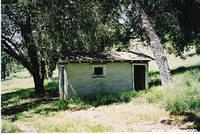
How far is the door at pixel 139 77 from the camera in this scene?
33375 millimetres

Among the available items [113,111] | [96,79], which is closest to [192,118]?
[113,111]

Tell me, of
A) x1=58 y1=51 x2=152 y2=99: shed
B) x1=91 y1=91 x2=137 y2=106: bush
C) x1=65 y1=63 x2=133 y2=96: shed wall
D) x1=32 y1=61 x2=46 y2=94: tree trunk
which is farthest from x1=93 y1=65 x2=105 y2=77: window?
x1=32 y1=61 x2=46 y2=94: tree trunk

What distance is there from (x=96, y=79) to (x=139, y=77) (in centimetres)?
446

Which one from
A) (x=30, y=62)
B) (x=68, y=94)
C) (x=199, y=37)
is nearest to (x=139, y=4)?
(x=68, y=94)

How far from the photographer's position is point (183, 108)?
1939 centimetres

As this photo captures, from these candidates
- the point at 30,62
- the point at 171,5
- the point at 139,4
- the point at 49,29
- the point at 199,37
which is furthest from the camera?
the point at 199,37

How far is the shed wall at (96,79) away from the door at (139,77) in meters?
1.77

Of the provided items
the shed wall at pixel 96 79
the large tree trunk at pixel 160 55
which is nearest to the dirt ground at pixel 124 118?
the large tree trunk at pixel 160 55

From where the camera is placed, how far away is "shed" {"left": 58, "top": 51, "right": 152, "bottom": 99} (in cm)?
3047

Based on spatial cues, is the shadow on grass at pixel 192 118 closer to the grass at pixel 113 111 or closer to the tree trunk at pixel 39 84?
the grass at pixel 113 111

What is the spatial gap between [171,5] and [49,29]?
49.6 feet

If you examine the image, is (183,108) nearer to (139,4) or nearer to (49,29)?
(139,4)

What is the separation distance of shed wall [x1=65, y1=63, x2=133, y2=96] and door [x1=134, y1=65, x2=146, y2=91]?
5.81 ft

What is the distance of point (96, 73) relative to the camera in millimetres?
31266
